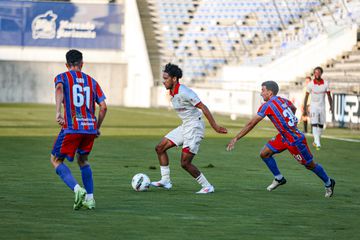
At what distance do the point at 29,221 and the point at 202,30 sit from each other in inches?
1812

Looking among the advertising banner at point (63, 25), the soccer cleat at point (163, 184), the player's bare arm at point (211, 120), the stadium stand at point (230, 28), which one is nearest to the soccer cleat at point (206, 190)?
the soccer cleat at point (163, 184)

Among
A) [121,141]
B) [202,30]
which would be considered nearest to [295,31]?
[202,30]

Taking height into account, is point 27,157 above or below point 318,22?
below

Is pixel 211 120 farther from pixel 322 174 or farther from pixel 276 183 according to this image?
pixel 322 174

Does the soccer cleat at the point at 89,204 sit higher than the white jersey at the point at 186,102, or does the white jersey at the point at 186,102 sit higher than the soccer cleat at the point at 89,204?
the white jersey at the point at 186,102

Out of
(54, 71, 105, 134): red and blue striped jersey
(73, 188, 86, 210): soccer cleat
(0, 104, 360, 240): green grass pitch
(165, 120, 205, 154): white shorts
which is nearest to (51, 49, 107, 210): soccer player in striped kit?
(54, 71, 105, 134): red and blue striped jersey

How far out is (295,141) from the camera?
1322 cm

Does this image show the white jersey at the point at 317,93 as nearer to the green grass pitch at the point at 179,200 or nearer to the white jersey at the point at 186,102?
the green grass pitch at the point at 179,200

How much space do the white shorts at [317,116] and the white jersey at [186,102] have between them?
1140 cm

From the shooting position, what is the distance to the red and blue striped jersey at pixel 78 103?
11.1 m

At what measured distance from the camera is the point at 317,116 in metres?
24.3

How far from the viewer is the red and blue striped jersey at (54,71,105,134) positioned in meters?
11.1

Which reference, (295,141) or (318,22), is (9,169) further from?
(318,22)

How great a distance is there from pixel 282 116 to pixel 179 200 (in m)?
1.83
